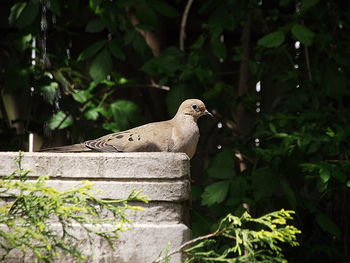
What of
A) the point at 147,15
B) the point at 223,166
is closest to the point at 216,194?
the point at 223,166

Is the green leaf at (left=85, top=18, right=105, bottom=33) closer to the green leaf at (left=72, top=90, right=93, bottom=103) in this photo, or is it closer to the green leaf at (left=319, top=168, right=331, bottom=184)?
the green leaf at (left=72, top=90, right=93, bottom=103)

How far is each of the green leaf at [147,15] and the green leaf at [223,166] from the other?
3.25 feet

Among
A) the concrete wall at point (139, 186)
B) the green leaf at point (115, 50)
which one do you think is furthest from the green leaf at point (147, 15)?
the concrete wall at point (139, 186)

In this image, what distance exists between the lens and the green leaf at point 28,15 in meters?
3.30

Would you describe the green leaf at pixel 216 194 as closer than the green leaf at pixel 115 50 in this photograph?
Yes

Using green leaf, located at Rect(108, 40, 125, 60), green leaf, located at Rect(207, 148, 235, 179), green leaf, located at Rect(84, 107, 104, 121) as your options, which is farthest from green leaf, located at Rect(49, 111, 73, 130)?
green leaf, located at Rect(207, 148, 235, 179)

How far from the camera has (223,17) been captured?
11.8ft

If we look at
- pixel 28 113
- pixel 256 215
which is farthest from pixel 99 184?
pixel 28 113

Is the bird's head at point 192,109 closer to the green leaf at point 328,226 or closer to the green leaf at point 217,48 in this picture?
the green leaf at point 217,48

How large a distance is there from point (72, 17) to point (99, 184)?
2.64 meters

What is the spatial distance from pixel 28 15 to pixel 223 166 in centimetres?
156

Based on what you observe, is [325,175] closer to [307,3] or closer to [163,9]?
[307,3]

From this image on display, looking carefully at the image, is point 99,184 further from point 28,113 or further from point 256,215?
point 28,113

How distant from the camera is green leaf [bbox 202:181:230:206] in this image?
324 cm
